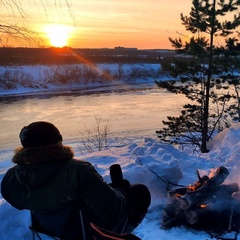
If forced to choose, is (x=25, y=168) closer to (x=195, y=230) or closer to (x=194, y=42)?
(x=195, y=230)

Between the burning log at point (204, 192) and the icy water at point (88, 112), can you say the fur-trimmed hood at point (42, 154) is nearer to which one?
the burning log at point (204, 192)

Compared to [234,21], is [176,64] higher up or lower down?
lower down

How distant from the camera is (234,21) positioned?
14430 millimetres

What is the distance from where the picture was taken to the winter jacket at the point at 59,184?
2381mm

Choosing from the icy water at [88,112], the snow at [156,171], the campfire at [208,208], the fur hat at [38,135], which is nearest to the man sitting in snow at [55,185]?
the fur hat at [38,135]

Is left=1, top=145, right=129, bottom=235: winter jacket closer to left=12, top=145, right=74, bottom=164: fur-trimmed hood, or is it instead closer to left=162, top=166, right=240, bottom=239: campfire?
left=12, top=145, right=74, bottom=164: fur-trimmed hood

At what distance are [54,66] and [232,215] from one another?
3533 centimetres

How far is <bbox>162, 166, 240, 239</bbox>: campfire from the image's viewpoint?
4176 millimetres

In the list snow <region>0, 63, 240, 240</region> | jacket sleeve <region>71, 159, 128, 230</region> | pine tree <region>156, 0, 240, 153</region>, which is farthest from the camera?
pine tree <region>156, 0, 240, 153</region>

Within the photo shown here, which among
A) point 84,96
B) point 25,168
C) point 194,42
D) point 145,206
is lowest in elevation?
point 84,96

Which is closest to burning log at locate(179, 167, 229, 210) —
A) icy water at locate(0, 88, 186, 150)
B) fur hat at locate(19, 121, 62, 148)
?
fur hat at locate(19, 121, 62, 148)

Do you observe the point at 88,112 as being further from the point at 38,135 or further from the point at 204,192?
the point at 38,135

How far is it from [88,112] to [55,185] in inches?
676

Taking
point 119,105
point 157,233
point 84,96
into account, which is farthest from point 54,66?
point 157,233
